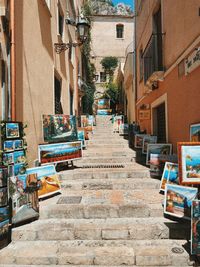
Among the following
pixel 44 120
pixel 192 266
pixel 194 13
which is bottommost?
pixel 192 266

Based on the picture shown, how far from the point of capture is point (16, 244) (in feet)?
12.4

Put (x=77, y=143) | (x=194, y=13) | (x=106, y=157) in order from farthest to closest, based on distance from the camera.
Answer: (x=106, y=157) → (x=77, y=143) → (x=194, y=13)

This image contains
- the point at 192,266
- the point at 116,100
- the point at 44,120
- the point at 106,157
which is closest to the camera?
the point at 192,266

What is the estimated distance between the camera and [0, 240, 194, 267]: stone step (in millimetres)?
3338

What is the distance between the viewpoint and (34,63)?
629cm

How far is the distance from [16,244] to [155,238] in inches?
87.9

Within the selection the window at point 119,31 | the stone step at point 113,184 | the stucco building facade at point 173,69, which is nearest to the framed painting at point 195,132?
the stucco building facade at point 173,69

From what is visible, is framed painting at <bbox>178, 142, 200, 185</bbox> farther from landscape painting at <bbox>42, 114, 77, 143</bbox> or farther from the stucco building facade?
landscape painting at <bbox>42, 114, 77, 143</bbox>

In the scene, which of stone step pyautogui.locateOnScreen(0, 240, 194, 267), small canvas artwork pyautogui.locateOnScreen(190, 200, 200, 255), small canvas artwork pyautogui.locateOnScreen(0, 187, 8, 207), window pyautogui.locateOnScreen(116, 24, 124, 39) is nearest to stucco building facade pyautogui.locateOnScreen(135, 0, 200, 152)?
small canvas artwork pyautogui.locateOnScreen(190, 200, 200, 255)

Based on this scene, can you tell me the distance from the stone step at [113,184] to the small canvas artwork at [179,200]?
4.77ft

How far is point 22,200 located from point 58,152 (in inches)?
96.9

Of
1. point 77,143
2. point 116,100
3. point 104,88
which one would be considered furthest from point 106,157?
point 104,88

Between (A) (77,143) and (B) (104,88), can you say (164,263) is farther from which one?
(B) (104,88)

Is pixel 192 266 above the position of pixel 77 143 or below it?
below
